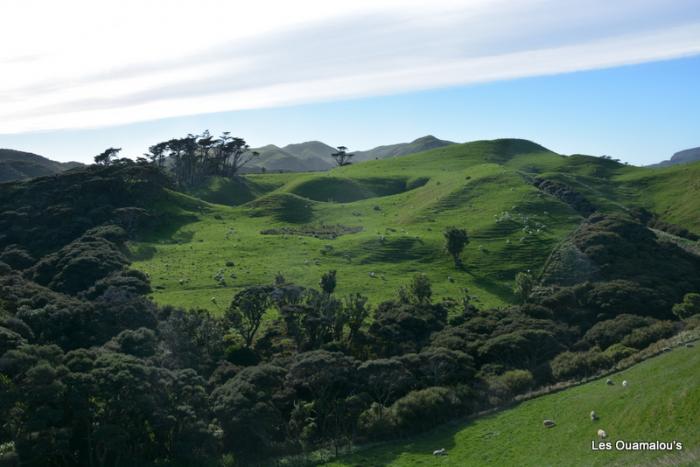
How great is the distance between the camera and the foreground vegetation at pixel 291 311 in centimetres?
4547

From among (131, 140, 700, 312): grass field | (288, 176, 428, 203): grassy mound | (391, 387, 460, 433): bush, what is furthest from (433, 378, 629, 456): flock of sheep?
(288, 176, 428, 203): grassy mound

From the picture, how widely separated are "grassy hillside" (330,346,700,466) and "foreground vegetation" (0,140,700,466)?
3.49m

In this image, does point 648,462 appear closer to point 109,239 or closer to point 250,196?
point 109,239

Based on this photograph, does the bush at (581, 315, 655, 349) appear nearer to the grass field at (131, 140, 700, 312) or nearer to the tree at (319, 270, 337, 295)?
the grass field at (131, 140, 700, 312)

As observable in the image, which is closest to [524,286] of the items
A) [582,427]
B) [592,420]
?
[592,420]

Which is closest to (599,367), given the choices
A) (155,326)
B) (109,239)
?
(155,326)

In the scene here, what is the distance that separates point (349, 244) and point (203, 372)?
5316 cm

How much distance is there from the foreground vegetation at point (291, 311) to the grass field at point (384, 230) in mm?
607

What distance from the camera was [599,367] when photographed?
52.1 metres

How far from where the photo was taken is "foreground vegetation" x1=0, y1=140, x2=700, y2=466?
149ft

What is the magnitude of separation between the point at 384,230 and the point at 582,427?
262 feet

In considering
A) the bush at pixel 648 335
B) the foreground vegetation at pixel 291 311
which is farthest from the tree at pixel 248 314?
the bush at pixel 648 335

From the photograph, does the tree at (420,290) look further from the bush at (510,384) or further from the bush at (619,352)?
the bush at (619,352)

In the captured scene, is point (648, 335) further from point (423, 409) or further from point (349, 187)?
point (349, 187)
